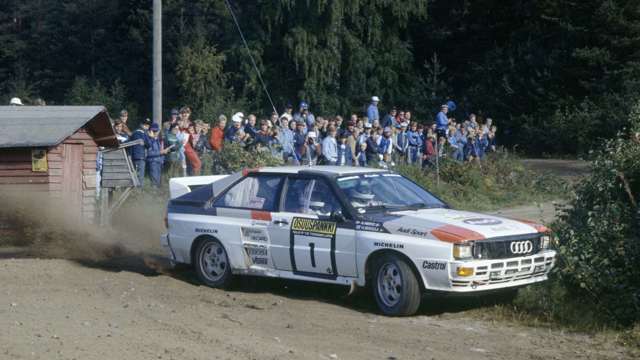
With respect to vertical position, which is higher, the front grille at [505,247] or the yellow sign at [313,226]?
the yellow sign at [313,226]

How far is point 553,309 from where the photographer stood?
10.7 meters

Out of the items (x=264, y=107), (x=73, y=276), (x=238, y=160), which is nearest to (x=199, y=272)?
(x=73, y=276)

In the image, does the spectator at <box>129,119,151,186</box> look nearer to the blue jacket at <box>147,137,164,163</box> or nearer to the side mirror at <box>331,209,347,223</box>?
the blue jacket at <box>147,137,164,163</box>

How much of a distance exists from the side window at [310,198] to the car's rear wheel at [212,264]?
44.2 inches

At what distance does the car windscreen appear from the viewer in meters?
11.5

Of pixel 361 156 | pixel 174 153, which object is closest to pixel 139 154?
pixel 174 153

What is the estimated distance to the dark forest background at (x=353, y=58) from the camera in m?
38.6

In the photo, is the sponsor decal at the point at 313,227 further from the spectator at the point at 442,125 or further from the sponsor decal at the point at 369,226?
the spectator at the point at 442,125

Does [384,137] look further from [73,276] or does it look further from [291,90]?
[291,90]

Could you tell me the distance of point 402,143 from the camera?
25.6 metres

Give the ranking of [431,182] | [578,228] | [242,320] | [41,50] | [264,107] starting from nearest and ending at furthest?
[242,320] < [578,228] < [431,182] < [264,107] < [41,50]

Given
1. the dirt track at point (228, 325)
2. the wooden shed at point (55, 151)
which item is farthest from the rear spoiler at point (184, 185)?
the wooden shed at point (55, 151)

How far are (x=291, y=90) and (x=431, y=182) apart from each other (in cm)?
1867

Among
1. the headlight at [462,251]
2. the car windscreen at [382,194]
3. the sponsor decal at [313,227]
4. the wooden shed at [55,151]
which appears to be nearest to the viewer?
the headlight at [462,251]
